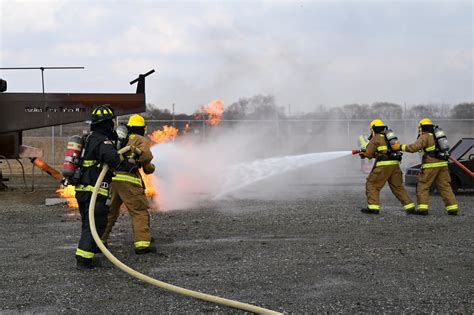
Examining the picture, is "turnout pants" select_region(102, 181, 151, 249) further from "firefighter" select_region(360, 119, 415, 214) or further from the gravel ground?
"firefighter" select_region(360, 119, 415, 214)

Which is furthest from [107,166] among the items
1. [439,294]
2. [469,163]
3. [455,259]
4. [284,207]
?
[469,163]

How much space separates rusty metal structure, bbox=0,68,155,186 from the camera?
37.7 ft

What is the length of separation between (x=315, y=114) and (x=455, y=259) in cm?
1911

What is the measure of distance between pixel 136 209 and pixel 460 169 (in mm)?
8796

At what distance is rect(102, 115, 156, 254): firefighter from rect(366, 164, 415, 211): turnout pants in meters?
4.56

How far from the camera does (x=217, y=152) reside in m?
15.1

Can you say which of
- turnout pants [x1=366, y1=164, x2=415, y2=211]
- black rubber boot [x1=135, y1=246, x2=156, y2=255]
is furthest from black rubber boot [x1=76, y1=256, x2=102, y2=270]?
turnout pants [x1=366, y1=164, x2=415, y2=211]

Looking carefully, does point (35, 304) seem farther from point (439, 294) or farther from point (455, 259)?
point (455, 259)

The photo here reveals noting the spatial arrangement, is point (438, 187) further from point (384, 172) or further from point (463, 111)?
point (463, 111)

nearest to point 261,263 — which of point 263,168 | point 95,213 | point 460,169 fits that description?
point 95,213

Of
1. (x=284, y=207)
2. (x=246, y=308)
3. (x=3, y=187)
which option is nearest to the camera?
(x=246, y=308)

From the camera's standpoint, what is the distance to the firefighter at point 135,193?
585 cm

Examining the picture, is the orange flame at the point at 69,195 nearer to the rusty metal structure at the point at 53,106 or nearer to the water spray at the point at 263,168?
the rusty metal structure at the point at 53,106

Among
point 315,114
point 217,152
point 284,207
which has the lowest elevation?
point 284,207
